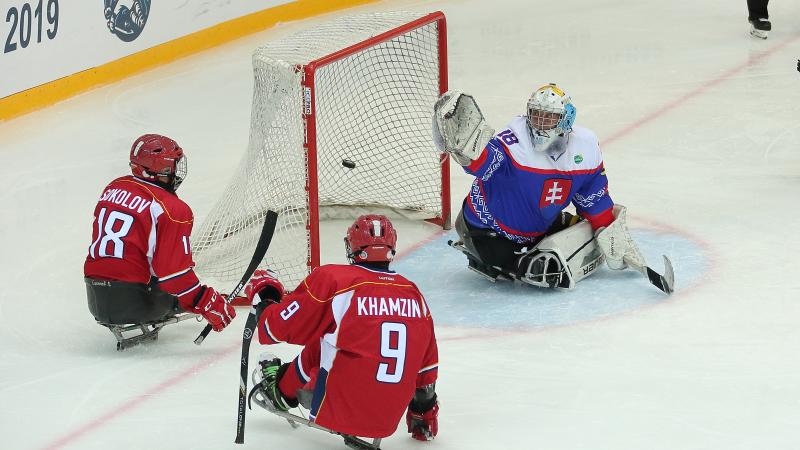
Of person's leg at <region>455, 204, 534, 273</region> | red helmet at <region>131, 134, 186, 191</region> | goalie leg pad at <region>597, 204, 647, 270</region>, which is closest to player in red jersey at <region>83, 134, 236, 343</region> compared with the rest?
red helmet at <region>131, 134, 186, 191</region>

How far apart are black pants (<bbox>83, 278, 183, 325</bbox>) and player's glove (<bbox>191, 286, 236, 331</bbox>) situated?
0.20 meters

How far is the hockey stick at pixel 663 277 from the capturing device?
17.9ft

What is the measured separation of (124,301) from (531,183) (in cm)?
167

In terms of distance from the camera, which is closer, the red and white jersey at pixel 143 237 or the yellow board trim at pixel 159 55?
the red and white jersey at pixel 143 237

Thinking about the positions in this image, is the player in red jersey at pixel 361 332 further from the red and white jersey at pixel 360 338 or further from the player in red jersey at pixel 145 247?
the player in red jersey at pixel 145 247

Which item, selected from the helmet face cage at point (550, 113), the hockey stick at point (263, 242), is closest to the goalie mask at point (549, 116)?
the helmet face cage at point (550, 113)

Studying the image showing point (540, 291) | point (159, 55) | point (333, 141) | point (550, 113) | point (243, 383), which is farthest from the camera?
point (159, 55)

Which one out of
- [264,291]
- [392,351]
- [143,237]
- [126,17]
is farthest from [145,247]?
[126,17]

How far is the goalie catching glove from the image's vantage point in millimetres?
5176

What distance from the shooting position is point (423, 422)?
417 cm

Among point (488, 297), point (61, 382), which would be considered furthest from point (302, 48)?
point (61, 382)

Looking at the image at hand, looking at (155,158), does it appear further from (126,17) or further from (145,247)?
(126,17)

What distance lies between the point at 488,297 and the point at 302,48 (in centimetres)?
129

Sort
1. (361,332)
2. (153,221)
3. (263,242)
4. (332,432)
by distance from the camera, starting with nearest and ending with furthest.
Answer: (361,332)
(332,432)
(153,221)
(263,242)
